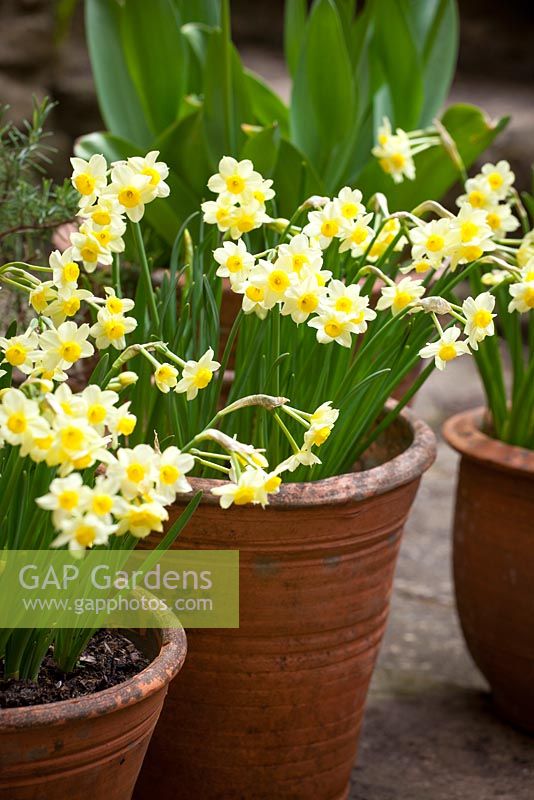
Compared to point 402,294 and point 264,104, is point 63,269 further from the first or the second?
point 264,104

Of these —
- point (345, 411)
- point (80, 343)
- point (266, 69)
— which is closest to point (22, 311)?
point (345, 411)

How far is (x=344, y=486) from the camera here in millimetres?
1318

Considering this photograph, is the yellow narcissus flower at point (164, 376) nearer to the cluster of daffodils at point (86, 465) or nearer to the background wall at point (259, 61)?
the cluster of daffodils at point (86, 465)

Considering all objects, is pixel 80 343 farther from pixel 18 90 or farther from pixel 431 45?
pixel 18 90

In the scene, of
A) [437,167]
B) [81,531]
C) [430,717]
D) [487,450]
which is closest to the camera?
[81,531]

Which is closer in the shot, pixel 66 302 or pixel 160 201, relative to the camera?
pixel 66 302

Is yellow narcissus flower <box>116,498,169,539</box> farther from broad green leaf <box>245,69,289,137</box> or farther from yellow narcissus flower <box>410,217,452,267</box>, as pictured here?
broad green leaf <box>245,69,289,137</box>

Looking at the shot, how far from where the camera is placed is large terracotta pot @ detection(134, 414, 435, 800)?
1312 millimetres

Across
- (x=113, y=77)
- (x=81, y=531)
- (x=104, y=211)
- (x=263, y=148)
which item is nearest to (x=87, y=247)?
(x=104, y=211)

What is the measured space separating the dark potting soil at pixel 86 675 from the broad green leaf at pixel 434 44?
1.41 m

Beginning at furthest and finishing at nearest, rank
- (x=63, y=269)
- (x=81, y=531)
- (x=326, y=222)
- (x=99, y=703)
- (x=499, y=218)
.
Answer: (x=499, y=218) < (x=326, y=222) < (x=63, y=269) < (x=99, y=703) < (x=81, y=531)

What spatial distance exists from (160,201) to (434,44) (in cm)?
68

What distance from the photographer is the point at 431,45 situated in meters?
2.24

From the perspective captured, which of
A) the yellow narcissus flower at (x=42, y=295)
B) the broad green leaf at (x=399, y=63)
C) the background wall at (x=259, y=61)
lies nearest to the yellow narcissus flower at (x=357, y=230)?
the yellow narcissus flower at (x=42, y=295)
